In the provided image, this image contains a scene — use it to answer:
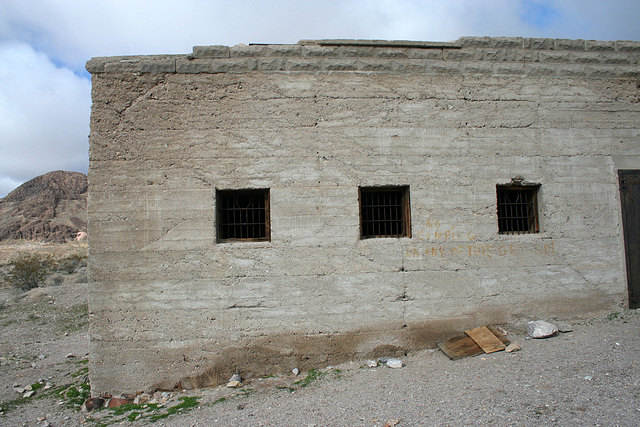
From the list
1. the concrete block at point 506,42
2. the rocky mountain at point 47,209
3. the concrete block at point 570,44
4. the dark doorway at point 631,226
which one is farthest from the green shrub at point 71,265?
the rocky mountain at point 47,209

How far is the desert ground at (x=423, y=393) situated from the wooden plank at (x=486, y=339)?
10cm

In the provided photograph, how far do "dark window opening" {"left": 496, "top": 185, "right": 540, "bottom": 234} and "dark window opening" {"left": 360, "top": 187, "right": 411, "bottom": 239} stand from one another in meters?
1.49

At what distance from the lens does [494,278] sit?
17.6 feet

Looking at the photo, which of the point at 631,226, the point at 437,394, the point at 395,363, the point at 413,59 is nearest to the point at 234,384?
the point at 395,363

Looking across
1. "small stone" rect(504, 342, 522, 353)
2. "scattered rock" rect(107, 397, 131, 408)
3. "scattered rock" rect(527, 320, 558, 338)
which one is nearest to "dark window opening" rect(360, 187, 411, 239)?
"small stone" rect(504, 342, 522, 353)

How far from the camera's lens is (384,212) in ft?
18.0

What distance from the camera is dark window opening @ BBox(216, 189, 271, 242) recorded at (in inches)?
209

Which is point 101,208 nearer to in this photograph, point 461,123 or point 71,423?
Result: point 71,423

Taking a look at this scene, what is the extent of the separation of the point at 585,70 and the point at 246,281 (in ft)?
20.0

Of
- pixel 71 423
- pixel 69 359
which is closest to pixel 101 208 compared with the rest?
pixel 71 423

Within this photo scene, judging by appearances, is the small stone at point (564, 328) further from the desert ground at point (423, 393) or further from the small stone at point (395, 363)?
the small stone at point (395, 363)

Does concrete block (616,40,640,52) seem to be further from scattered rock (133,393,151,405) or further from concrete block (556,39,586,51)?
scattered rock (133,393,151,405)

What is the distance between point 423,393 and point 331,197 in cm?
269

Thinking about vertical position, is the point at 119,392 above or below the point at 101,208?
below
